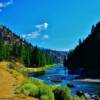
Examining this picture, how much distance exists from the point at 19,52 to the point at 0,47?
22906 mm

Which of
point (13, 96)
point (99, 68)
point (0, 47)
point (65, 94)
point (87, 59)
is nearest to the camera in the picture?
point (13, 96)

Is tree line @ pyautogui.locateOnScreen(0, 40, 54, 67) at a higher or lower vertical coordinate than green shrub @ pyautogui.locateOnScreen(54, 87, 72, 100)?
higher

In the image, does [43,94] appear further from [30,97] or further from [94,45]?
[94,45]

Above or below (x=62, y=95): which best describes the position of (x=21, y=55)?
above

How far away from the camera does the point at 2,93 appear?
23.8 m

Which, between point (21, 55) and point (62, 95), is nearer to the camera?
point (62, 95)

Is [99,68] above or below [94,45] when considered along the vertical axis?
below

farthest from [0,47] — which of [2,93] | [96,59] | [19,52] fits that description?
[2,93]

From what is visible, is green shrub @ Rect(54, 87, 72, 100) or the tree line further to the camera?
the tree line

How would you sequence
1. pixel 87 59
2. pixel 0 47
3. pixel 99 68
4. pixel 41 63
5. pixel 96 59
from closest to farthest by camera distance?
pixel 0 47, pixel 99 68, pixel 96 59, pixel 87 59, pixel 41 63

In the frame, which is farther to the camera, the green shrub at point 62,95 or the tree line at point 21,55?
the tree line at point 21,55

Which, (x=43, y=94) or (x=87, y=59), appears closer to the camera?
(x=43, y=94)

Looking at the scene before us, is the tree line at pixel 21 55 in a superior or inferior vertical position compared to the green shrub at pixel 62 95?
superior

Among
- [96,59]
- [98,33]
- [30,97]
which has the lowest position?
[30,97]
